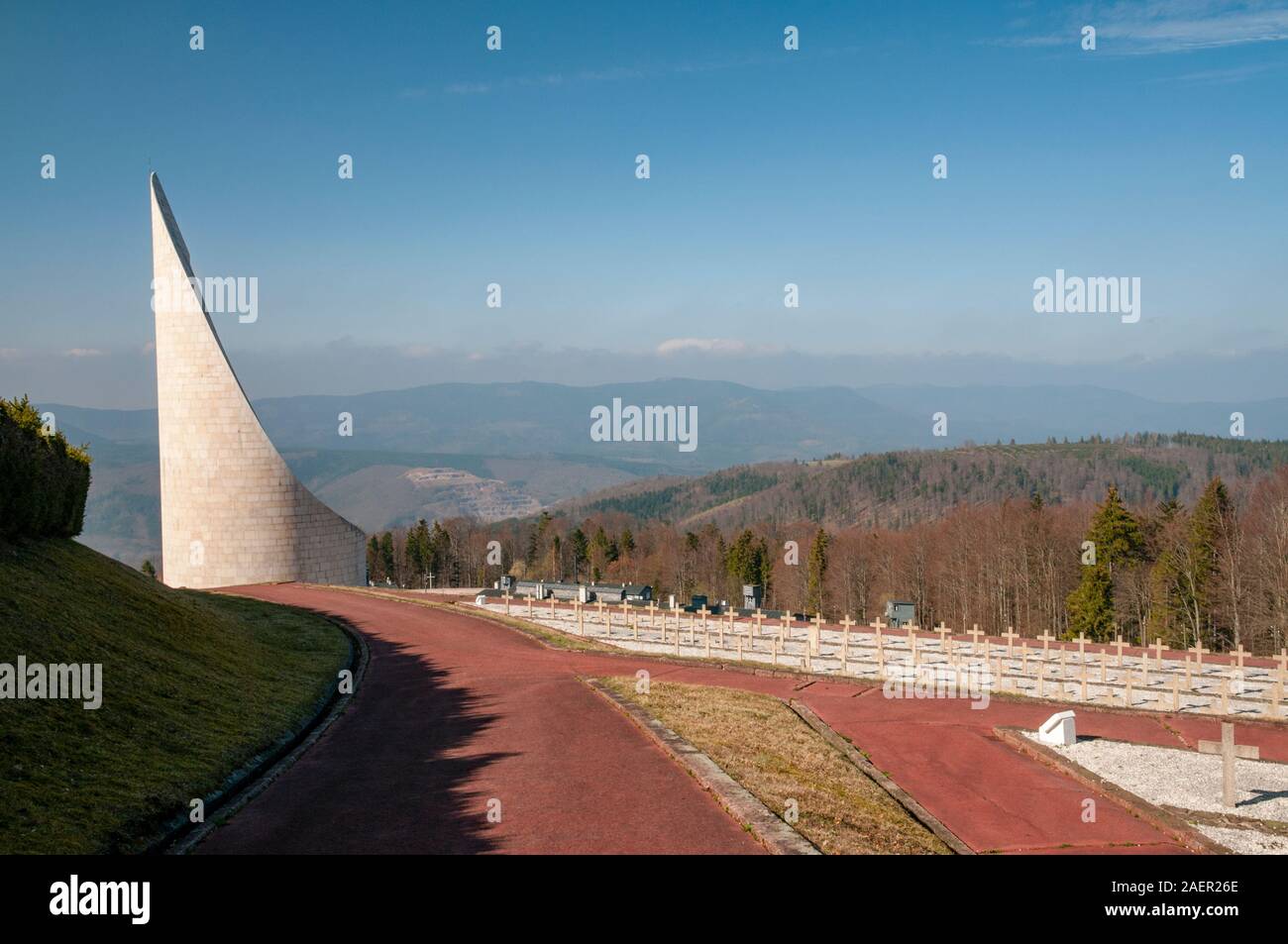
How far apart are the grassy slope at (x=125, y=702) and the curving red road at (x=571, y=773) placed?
869mm

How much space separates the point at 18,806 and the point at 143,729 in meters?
3.04

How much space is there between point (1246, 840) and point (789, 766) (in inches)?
219

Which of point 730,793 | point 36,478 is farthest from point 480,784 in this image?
point 36,478

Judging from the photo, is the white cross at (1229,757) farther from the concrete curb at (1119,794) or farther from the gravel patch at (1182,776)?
the concrete curb at (1119,794)

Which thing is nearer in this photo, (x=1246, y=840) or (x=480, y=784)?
(x=1246, y=840)

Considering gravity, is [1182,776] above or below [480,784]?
below

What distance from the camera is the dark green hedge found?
15882 millimetres

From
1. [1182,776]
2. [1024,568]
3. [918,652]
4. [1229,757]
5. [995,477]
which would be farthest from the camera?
[995,477]

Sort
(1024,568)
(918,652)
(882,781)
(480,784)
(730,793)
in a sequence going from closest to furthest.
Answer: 1. (730,793)
2. (480,784)
3. (882,781)
4. (918,652)
5. (1024,568)

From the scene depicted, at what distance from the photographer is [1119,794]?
41.1 ft

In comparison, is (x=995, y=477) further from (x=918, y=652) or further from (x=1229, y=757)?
(x=1229, y=757)

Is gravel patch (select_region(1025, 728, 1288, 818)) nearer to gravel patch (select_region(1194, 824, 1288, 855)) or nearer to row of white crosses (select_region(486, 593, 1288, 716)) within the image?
gravel patch (select_region(1194, 824, 1288, 855))
